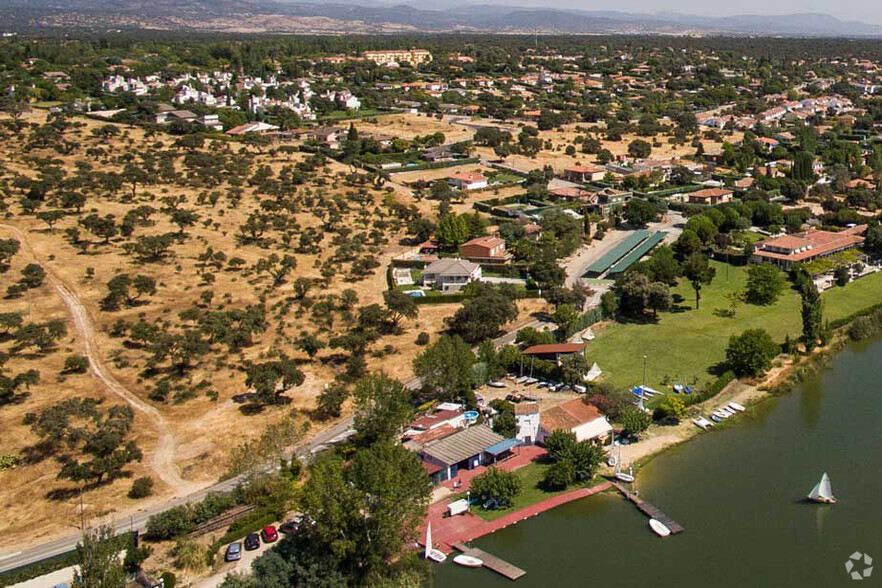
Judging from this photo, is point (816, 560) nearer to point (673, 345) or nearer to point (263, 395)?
point (673, 345)

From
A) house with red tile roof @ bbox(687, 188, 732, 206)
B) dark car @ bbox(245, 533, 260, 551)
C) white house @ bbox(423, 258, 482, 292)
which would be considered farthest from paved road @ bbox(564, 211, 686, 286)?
dark car @ bbox(245, 533, 260, 551)

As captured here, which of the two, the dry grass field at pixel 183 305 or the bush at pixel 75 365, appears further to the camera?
the bush at pixel 75 365

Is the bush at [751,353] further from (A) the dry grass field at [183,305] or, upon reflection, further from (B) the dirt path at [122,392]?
(B) the dirt path at [122,392]

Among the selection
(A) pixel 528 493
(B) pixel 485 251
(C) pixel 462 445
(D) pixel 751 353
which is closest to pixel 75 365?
(C) pixel 462 445

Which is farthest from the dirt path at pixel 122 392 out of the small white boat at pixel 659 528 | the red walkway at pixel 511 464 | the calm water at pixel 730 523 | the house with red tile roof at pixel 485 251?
the house with red tile roof at pixel 485 251

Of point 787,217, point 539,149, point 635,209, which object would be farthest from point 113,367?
point 539,149

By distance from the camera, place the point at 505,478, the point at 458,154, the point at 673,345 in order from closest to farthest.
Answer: the point at 505,478
the point at 673,345
the point at 458,154
